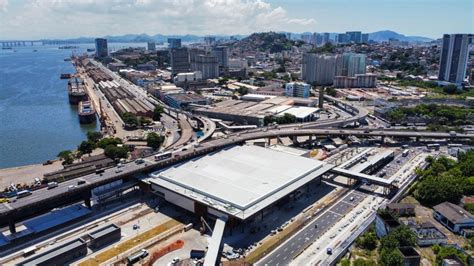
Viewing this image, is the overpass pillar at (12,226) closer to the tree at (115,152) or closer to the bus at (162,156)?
the bus at (162,156)

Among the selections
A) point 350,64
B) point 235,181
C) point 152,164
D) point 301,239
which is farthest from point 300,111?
point 350,64

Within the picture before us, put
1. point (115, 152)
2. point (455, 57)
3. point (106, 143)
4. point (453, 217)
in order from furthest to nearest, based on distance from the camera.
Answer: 1. point (455, 57)
2. point (106, 143)
3. point (115, 152)
4. point (453, 217)

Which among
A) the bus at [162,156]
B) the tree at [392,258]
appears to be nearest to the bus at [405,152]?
the tree at [392,258]

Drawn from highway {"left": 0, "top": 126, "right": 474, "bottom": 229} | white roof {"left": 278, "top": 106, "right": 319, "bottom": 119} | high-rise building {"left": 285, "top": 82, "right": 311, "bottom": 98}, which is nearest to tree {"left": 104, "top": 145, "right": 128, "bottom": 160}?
highway {"left": 0, "top": 126, "right": 474, "bottom": 229}

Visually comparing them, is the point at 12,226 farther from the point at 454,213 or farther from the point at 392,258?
the point at 454,213

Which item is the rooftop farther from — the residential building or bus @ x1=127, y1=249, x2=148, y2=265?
bus @ x1=127, y1=249, x2=148, y2=265

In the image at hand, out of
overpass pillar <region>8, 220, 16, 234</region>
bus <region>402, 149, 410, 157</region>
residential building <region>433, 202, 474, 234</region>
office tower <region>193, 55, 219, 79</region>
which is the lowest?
overpass pillar <region>8, 220, 16, 234</region>
